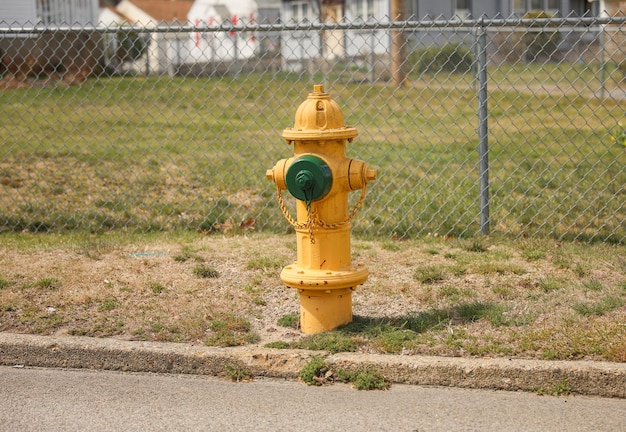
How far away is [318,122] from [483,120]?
90.2 inches

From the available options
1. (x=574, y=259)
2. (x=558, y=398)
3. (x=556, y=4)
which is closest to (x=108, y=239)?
(x=574, y=259)

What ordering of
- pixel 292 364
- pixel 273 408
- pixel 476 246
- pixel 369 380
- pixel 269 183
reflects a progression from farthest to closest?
pixel 269 183, pixel 476 246, pixel 292 364, pixel 369 380, pixel 273 408

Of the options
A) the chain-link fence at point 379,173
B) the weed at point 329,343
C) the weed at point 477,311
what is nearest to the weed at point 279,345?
the weed at point 329,343

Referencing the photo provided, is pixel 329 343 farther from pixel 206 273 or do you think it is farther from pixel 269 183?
pixel 269 183

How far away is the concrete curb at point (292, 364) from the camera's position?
13.2 feet

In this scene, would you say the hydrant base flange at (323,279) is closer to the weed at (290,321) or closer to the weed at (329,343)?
the weed at (329,343)

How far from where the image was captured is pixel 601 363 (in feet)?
13.4

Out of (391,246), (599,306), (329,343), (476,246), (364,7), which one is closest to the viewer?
(329,343)

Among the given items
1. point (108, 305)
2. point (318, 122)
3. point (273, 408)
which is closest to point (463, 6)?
point (108, 305)

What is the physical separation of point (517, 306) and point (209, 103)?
10266 millimetres

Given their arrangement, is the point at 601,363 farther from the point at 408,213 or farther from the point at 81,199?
the point at 81,199

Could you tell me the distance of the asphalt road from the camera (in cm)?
376

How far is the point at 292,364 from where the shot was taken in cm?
430

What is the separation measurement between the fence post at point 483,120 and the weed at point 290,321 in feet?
7.23
